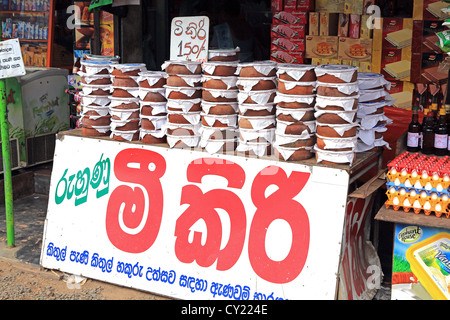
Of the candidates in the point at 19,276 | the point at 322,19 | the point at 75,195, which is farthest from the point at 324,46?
the point at 19,276

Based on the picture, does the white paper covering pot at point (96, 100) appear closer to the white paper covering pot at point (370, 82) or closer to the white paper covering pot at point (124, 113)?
the white paper covering pot at point (124, 113)

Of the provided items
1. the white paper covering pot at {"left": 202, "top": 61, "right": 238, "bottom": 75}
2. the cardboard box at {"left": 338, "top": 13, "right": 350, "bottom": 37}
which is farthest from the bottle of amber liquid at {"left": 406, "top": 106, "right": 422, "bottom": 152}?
the cardboard box at {"left": 338, "top": 13, "right": 350, "bottom": 37}

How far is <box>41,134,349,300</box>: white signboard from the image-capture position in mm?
3941

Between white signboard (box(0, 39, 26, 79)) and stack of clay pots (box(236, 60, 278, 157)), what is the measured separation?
2245mm

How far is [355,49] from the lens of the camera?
6988 millimetres

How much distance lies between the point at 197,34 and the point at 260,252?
1921 millimetres

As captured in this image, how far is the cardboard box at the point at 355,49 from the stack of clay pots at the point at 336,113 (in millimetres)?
3118

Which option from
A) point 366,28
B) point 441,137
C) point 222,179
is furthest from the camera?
point 366,28

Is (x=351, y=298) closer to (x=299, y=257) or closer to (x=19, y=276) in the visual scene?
(x=299, y=257)

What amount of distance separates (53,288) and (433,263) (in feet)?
9.89

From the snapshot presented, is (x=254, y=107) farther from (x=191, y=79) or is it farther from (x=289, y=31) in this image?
(x=289, y=31)

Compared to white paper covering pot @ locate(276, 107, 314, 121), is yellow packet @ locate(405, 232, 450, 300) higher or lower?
lower

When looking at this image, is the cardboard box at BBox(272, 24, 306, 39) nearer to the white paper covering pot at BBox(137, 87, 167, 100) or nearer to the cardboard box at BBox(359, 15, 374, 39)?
the cardboard box at BBox(359, 15, 374, 39)

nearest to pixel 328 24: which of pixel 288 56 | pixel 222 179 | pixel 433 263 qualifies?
pixel 288 56
